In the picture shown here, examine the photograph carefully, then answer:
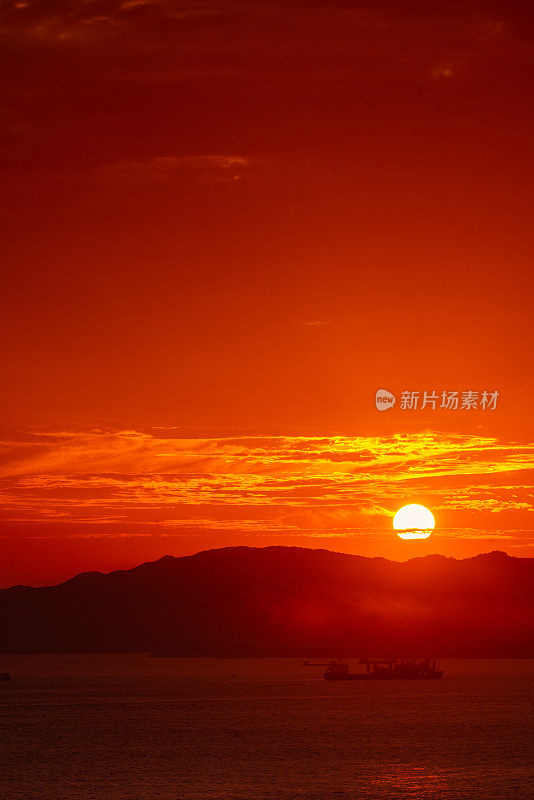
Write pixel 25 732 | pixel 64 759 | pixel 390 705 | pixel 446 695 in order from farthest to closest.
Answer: pixel 446 695
pixel 390 705
pixel 25 732
pixel 64 759

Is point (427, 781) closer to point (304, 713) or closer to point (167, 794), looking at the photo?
point (167, 794)

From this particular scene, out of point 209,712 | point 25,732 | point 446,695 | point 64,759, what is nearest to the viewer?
point 64,759

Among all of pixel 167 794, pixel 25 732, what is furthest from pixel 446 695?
pixel 167 794

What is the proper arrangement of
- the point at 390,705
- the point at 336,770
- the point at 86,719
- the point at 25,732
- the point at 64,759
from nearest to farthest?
the point at 336,770 < the point at 64,759 < the point at 25,732 < the point at 86,719 < the point at 390,705

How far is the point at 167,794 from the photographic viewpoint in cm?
7700

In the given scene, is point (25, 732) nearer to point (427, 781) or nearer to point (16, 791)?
point (16, 791)

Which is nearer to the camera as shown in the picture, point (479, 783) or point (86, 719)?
point (479, 783)

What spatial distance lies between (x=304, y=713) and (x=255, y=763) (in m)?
60.6

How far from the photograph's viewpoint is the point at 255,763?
95375 millimetres

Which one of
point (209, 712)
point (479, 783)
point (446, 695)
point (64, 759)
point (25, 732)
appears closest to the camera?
point (479, 783)

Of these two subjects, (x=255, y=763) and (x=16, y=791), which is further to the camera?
(x=255, y=763)

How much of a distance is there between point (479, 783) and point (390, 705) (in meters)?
92.9

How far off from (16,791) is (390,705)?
102450 millimetres

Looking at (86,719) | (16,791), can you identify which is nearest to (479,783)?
(16,791)
